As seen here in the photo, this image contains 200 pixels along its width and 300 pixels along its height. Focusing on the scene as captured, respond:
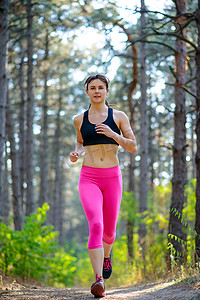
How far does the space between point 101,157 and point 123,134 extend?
0.44 metres

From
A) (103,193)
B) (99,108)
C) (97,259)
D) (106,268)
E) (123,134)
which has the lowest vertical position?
(106,268)

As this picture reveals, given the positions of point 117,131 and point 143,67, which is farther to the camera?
point 143,67

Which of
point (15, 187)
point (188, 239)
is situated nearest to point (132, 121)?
point (15, 187)

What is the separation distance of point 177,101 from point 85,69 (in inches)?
535

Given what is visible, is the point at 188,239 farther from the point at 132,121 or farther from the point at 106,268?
the point at 132,121

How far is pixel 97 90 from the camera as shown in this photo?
15.2ft

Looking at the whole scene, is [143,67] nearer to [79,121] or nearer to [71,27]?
[71,27]

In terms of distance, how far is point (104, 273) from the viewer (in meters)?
4.65

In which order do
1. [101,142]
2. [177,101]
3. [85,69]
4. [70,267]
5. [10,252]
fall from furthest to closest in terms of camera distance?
[85,69], [70,267], [177,101], [10,252], [101,142]

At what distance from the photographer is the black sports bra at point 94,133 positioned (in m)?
4.45

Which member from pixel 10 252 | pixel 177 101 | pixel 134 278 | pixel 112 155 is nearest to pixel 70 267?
pixel 134 278

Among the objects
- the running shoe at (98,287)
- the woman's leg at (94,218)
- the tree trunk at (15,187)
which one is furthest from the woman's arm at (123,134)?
the tree trunk at (15,187)

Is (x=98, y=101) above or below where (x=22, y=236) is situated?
above

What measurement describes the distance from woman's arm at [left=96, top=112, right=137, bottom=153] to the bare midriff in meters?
0.16
